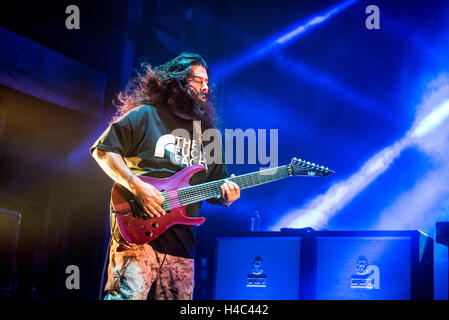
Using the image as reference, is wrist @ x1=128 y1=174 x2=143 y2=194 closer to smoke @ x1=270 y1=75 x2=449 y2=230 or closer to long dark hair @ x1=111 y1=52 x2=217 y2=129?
long dark hair @ x1=111 y1=52 x2=217 y2=129

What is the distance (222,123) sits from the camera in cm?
516

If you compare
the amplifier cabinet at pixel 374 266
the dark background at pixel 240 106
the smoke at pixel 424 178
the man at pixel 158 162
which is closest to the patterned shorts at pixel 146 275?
the man at pixel 158 162

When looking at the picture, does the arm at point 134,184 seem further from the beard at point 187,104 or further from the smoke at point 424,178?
the smoke at point 424,178

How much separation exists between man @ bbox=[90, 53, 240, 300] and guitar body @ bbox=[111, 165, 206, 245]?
4 centimetres

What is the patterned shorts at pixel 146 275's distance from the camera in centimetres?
206

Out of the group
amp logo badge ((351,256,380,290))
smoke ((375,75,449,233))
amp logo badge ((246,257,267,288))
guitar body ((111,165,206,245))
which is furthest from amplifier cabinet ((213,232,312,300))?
smoke ((375,75,449,233))

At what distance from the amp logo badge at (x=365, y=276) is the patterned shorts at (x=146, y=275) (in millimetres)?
1251

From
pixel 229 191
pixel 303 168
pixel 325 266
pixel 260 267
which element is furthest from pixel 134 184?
pixel 325 266

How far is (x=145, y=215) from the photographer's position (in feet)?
7.14

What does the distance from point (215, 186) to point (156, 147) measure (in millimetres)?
461

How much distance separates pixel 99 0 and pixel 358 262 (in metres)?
3.62

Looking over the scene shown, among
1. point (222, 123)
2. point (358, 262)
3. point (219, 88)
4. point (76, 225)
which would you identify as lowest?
point (358, 262)

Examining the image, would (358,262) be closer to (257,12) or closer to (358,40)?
(358,40)

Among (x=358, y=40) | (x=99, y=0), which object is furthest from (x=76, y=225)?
(x=358, y=40)
